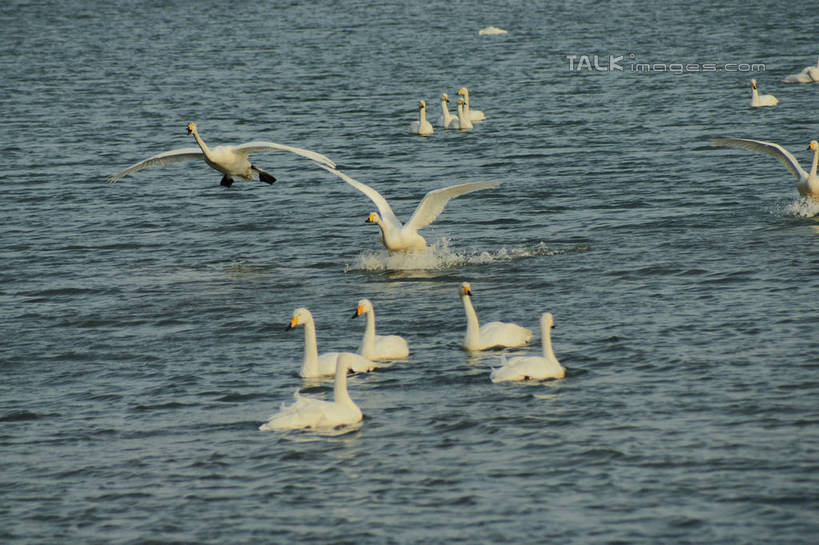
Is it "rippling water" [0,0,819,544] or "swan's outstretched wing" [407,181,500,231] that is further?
"swan's outstretched wing" [407,181,500,231]

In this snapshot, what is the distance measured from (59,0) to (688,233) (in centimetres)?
8214

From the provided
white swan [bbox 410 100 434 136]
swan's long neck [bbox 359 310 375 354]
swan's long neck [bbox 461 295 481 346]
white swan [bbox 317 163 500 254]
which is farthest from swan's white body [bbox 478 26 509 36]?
swan's long neck [bbox 359 310 375 354]

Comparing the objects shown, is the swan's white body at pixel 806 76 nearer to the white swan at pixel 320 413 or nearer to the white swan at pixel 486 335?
the white swan at pixel 486 335

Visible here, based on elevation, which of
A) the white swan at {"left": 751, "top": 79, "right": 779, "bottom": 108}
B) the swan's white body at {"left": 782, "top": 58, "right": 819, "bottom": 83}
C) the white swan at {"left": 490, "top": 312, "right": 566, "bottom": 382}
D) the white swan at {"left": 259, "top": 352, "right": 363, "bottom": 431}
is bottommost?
the white swan at {"left": 259, "top": 352, "right": 363, "bottom": 431}

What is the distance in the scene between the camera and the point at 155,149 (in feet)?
118

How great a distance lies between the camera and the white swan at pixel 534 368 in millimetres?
15266

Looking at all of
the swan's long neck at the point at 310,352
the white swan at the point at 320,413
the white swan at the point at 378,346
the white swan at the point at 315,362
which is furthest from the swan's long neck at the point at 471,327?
the white swan at the point at 320,413

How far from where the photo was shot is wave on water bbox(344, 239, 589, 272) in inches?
883

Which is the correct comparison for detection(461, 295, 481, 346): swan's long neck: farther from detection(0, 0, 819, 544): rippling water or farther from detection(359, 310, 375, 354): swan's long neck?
detection(359, 310, 375, 354): swan's long neck

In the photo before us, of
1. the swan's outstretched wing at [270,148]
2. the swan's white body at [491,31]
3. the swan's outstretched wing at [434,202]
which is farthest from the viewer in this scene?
the swan's white body at [491,31]

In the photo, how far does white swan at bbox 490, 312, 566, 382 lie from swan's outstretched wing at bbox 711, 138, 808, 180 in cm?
1006

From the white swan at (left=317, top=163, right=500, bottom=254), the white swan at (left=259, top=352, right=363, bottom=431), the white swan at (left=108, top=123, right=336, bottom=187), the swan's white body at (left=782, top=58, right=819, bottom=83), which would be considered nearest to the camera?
the white swan at (left=259, top=352, right=363, bottom=431)

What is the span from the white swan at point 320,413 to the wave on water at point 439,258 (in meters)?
8.08

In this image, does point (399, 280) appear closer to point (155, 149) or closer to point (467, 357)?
point (467, 357)
